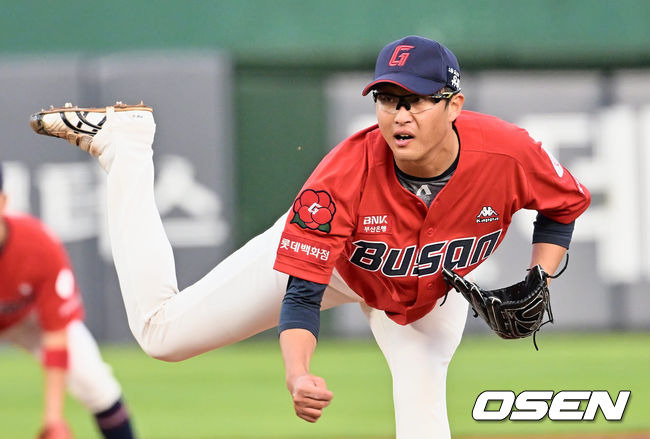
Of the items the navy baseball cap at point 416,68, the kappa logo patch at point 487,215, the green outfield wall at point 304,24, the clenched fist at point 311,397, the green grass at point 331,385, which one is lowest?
the green grass at point 331,385

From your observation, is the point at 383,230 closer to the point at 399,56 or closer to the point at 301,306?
the point at 301,306

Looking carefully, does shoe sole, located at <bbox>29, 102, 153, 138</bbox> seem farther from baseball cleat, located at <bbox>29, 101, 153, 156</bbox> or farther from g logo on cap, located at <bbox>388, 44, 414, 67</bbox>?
g logo on cap, located at <bbox>388, 44, 414, 67</bbox>

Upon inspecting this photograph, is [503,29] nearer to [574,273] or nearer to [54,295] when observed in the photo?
[574,273]

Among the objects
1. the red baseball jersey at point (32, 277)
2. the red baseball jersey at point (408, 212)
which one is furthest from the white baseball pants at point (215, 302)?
the red baseball jersey at point (32, 277)

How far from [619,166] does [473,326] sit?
1.62 meters

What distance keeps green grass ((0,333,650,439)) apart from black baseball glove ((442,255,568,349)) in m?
2.12

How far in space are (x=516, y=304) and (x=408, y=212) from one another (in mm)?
472

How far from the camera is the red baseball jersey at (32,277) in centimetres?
442

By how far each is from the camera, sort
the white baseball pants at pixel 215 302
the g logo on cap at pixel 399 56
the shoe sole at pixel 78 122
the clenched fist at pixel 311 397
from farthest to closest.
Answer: the shoe sole at pixel 78 122
the white baseball pants at pixel 215 302
the g logo on cap at pixel 399 56
the clenched fist at pixel 311 397

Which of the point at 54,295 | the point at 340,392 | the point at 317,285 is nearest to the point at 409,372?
the point at 317,285

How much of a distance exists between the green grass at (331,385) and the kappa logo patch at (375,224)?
241 centimetres

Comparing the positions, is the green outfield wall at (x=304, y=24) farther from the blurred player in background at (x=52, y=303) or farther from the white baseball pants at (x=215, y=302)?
the white baseball pants at (x=215, y=302)

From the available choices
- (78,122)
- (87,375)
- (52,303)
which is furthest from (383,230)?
(87,375)

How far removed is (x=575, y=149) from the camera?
856 cm
